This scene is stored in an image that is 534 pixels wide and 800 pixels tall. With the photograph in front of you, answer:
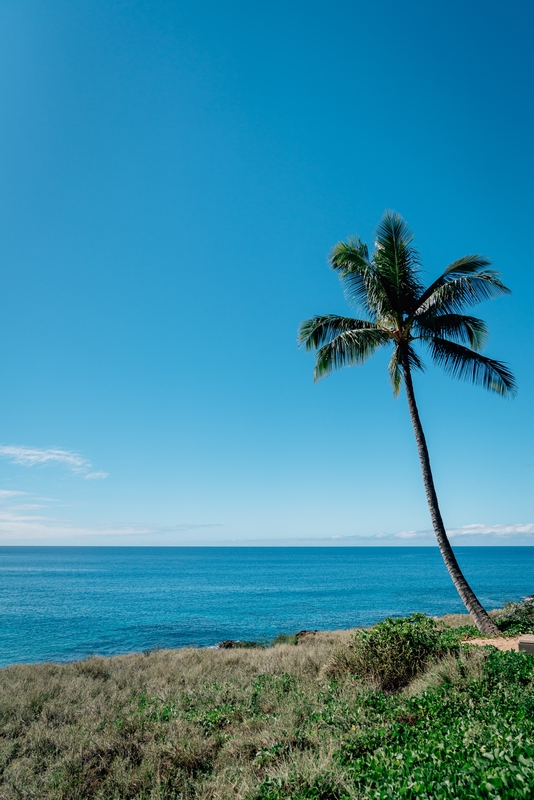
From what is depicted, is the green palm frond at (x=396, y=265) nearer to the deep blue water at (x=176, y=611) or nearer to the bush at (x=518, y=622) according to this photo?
the bush at (x=518, y=622)

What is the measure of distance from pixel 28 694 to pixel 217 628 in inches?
955

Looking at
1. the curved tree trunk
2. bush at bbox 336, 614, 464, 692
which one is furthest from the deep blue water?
bush at bbox 336, 614, 464, 692

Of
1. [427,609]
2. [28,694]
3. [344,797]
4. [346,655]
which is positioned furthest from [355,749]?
[427,609]

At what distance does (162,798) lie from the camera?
5000mm

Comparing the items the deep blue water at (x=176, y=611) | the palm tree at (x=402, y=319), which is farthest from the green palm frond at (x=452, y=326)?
the deep blue water at (x=176, y=611)

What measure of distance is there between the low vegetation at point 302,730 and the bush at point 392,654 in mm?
25

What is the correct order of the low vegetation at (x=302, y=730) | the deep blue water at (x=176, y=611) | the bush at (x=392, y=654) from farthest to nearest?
the deep blue water at (x=176, y=611) < the bush at (x=392, y=654) < the low vegetation at (x=302, y=730)

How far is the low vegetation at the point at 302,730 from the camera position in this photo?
3920 millimetres

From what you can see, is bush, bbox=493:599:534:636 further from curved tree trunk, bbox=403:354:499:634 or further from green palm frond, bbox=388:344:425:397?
green palm frond, bbox=388:344:425:397

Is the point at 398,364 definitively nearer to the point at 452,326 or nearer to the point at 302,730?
the point at 452,326

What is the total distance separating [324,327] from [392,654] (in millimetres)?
9910

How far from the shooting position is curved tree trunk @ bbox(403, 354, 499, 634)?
11875 millimetres

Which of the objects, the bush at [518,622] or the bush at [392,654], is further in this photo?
the bush at [518,622]

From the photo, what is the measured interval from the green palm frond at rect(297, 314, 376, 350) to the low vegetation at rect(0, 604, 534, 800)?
8.95 meters
